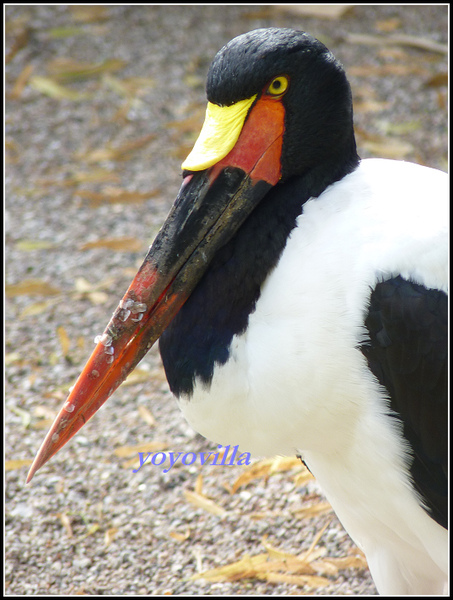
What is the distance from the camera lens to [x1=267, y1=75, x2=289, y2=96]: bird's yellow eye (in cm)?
191

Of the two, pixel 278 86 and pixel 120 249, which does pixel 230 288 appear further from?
pixel 120 249

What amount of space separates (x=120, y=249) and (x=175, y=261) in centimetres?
226

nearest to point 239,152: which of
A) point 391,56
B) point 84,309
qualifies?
point 84,309

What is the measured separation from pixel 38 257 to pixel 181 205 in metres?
2.37

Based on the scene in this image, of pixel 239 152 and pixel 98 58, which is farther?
pixel 98 58

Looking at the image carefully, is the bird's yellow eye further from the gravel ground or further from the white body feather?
the gravel ground

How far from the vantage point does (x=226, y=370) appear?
75.6 inches

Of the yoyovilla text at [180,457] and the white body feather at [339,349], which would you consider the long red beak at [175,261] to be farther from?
the yoyovilla text at [180,457]

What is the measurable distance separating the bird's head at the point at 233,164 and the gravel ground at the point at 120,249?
806 mm

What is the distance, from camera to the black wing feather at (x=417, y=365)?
1798 mm

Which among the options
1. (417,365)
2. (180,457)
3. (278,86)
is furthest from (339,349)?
(180,457)

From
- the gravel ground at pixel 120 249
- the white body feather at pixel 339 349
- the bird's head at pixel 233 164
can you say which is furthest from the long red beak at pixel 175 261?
the gravel ground at pixel 120 249

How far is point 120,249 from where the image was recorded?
4199mm

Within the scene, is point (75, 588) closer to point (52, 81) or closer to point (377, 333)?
point (377, 333)
